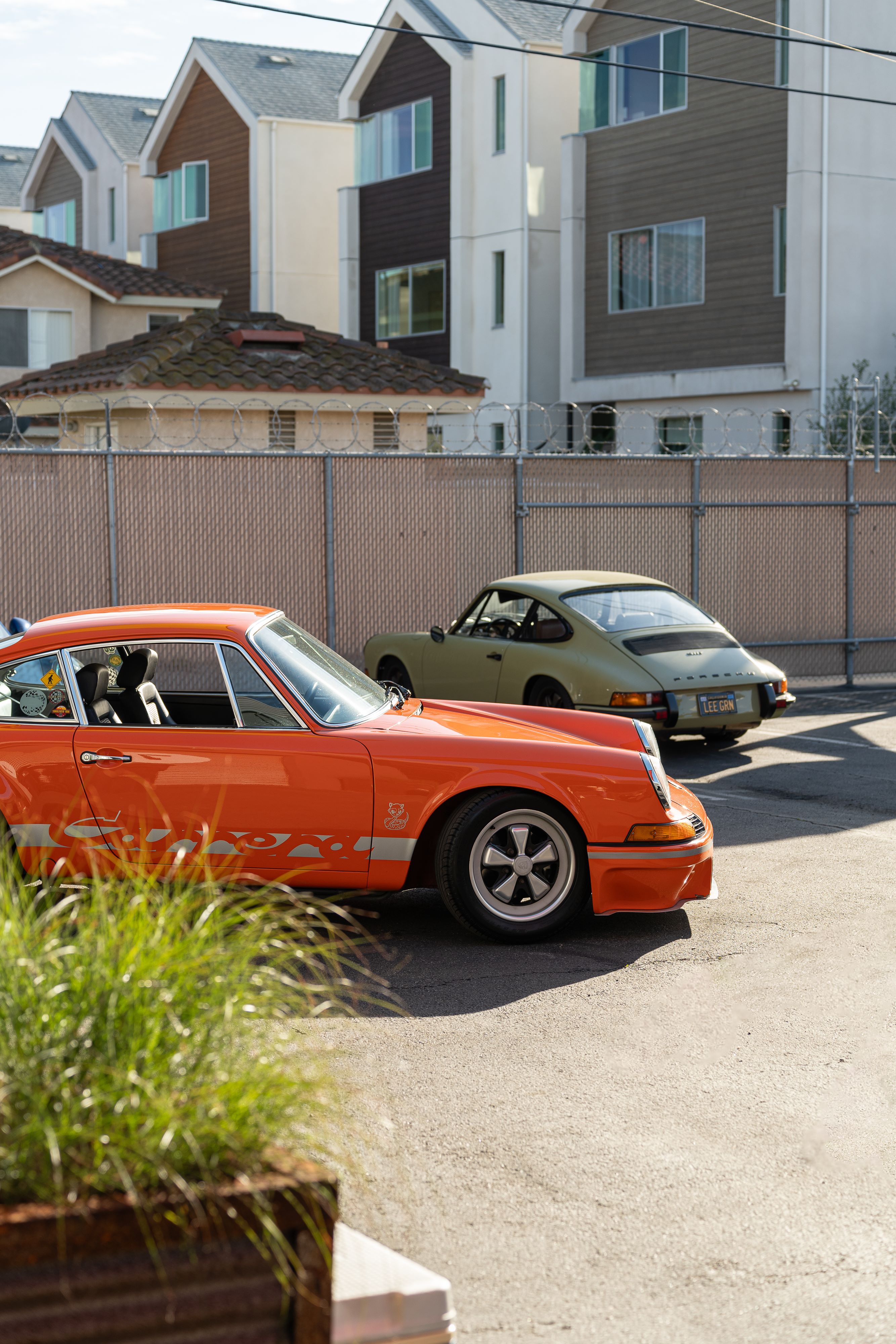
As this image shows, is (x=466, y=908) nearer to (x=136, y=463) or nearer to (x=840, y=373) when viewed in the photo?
(x=136, y=463)

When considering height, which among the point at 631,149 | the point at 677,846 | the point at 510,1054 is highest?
the point at 631,149

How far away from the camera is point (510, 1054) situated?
5555 mm

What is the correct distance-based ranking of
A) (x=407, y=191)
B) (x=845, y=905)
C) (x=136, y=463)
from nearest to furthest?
(x=845, y=905) < (x=136, y=463) < (x=407, y=191)

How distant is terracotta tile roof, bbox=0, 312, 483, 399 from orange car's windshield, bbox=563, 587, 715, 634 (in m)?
8.60

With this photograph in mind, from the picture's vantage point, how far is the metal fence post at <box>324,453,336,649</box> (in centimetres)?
1459

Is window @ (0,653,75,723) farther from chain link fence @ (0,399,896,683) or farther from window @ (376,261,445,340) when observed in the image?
window @ (376,261,445,340)

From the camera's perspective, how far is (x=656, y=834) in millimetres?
6938

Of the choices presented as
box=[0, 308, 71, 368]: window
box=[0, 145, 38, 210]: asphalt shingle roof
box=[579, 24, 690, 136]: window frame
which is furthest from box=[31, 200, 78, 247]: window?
box=[579, 24, 690, 136]: window frame

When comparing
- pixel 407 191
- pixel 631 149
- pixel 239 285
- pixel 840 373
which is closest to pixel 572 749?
pixel 840 373

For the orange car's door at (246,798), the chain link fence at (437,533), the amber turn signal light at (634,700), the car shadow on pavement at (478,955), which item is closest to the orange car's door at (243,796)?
the orange car's door at (246,798)

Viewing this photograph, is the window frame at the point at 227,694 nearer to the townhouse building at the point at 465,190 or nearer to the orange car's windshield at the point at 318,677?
the orange car's windshield at the point at 318,677

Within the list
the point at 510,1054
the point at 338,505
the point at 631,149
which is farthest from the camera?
the point at 631,149

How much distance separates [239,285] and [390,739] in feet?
107

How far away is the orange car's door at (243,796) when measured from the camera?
6.86 m
